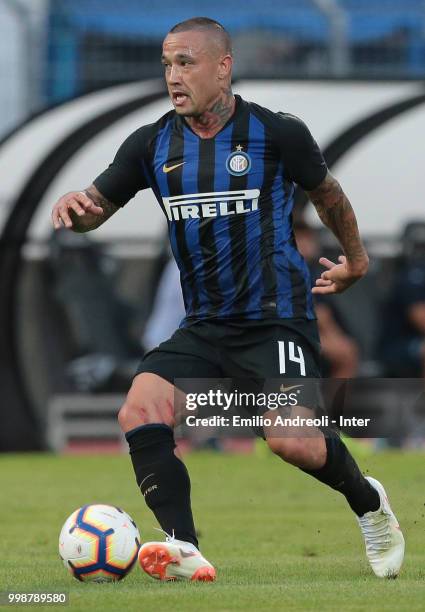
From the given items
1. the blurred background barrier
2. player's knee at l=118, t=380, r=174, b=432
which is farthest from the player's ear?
the blurred background barrier

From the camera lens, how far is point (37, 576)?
6.58 meters

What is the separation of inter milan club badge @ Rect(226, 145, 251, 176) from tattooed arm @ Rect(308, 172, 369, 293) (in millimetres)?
294

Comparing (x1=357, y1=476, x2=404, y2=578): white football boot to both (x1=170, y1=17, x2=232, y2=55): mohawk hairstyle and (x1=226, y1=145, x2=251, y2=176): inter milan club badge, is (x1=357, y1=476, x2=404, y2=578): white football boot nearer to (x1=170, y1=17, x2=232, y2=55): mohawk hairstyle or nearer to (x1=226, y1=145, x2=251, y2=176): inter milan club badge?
(x1=226, y1=145, x2=251, y2=176): inter milan club badge

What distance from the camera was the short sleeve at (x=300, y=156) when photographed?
6434 mm

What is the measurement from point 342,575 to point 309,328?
3.35ft

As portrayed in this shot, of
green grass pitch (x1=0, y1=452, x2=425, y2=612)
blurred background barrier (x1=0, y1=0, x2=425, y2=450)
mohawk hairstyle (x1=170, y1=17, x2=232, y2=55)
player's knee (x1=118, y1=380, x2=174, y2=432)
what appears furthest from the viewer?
blurred background barrier (x1=0, y1=0, x2=425, y2=450)

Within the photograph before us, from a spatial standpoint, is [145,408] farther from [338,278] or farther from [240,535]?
[240,535]

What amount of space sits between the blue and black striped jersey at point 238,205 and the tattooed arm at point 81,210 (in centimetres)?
25

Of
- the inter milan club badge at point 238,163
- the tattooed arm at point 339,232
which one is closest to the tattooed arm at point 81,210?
the inter milan club badge at point 238,163

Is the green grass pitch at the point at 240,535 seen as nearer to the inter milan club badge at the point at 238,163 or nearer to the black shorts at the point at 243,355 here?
the black shorts at the point at 243,355

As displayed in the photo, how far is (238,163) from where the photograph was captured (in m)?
6.45

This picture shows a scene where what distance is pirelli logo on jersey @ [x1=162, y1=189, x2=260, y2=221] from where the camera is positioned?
254 inches

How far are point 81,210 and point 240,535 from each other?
2777 millimetres

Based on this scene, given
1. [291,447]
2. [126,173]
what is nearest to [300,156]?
[126,173]
